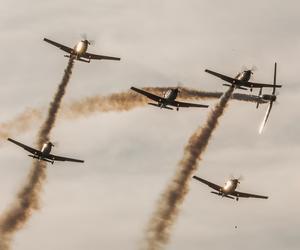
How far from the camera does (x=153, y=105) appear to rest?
644 ft

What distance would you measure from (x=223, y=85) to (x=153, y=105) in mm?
13546

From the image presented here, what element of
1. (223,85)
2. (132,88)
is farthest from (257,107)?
(132,88)

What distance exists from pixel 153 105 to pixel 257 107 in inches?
751

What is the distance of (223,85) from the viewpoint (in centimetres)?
19950

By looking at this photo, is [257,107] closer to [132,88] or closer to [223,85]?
[223,85]

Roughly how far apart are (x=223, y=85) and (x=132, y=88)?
16.5 metres

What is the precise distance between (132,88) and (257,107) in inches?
899

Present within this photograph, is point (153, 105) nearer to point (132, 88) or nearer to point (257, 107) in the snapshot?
point (132, 88)

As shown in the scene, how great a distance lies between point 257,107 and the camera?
19950 cm

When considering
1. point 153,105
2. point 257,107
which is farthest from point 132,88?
point 257,107

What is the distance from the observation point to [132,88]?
7849 inches
